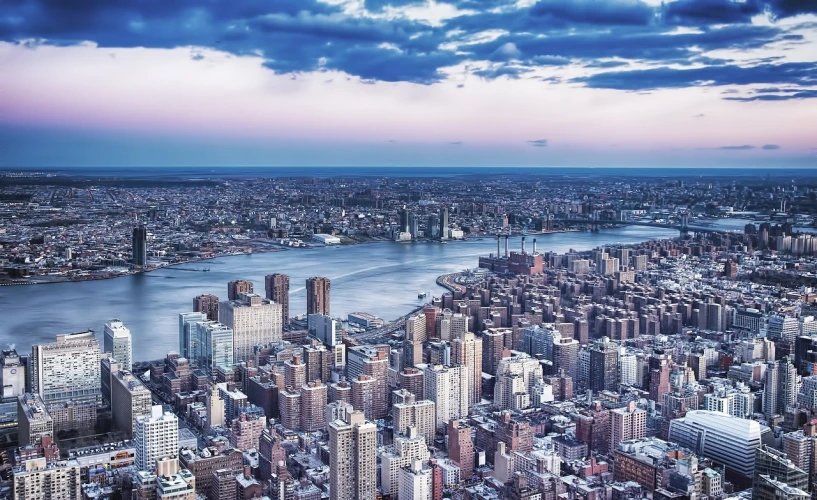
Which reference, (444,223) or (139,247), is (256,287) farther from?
(444,223)

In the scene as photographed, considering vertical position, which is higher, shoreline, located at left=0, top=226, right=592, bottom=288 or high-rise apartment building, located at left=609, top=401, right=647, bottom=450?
shoreline, located at left=0, top=226, right=592, bottom=288

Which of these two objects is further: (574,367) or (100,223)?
(100,223)

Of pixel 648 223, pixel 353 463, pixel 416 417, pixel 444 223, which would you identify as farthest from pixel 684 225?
pixel 353 463

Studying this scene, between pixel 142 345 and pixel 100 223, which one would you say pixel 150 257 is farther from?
pixel 142 345

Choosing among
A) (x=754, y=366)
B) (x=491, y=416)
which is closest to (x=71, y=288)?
(x=491, y=416)

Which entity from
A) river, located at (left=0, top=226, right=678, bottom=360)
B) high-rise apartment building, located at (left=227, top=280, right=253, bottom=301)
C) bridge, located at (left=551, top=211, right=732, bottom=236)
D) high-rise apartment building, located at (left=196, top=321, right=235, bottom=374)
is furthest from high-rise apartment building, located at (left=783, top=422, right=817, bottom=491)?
bridge, located at (left=551, top=211, right=732, bottom=236)

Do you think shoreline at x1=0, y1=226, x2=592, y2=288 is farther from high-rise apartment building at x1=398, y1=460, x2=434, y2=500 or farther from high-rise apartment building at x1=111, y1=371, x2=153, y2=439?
high-rise apartment building at x1=398, y1=460, x2=434, y2=500
